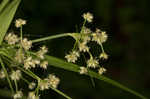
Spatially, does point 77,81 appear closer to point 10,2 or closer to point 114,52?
point 114,52

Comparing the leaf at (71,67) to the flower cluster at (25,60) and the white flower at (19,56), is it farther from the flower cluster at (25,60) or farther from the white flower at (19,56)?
the white flower at (19,56)

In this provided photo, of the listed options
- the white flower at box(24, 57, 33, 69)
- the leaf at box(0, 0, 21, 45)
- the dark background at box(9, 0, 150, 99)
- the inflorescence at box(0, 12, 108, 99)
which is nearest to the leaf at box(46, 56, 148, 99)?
the inflorescence at box(0, 12, 108, 99)

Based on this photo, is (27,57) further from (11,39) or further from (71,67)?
(71,67)

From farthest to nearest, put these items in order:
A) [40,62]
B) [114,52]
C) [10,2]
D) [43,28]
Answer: [114,52] → [43,28] → [40,62] → [10,2]

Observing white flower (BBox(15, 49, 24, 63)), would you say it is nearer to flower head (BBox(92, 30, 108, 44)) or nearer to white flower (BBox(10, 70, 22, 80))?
white flower (BBox(10, 70, 22, 80))

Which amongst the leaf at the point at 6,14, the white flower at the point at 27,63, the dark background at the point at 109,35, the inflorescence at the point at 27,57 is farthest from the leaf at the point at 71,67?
the dark background at the point at 109,35

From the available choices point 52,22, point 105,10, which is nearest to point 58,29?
point 52,22

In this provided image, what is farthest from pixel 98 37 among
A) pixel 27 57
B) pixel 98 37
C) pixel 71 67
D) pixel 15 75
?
pixel 15 75

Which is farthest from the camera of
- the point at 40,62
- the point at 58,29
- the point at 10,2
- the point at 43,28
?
the point at 58,29
